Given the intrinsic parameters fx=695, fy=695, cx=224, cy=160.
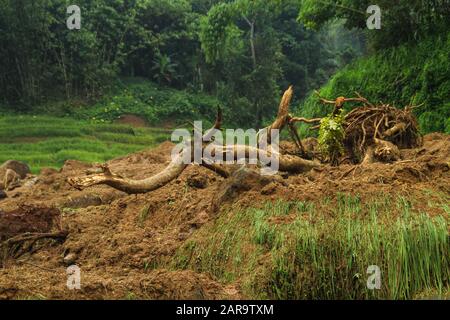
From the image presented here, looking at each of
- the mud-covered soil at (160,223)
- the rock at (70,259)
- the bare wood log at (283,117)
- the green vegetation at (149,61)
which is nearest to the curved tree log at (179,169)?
Result: the mud-covered soil at (160,223)

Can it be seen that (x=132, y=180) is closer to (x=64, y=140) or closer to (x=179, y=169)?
(x=179, y=169)

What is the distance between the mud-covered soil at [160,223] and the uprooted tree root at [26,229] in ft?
0.05

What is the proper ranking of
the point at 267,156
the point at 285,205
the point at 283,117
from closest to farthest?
the point at 285,205 → the point at 267,156 → the point at 283,117

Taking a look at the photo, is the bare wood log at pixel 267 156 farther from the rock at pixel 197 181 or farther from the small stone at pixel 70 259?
the small stone at pixel 70 259

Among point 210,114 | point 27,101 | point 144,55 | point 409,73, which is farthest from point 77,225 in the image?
point 144,55

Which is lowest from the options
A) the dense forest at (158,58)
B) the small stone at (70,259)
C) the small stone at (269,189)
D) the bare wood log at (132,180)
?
the small stone at (70,259)

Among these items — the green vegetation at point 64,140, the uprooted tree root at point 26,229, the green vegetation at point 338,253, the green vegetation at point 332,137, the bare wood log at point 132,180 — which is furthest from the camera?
the green vegetation at point 64,140

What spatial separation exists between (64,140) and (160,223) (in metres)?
14.3

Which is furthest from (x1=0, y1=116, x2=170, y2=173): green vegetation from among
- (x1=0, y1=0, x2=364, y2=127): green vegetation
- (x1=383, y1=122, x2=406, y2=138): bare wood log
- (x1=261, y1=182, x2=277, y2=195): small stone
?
(x1=261, y1=182, x2=277, y2=195): small stone

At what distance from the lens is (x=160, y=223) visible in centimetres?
663

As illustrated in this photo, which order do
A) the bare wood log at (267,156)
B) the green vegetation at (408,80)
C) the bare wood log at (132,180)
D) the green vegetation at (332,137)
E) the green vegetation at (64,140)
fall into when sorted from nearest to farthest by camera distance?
1. the bare wood log at (132,180)
2. the bare wood log at (267,156)
3. the green vegetation at (332,137)
4. the green vegetation at (408,80)
5. the green vegetation at (64,140)

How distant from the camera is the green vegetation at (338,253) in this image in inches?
188

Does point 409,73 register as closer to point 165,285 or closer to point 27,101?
point 165,285

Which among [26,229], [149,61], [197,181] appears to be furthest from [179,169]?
[149,61]
